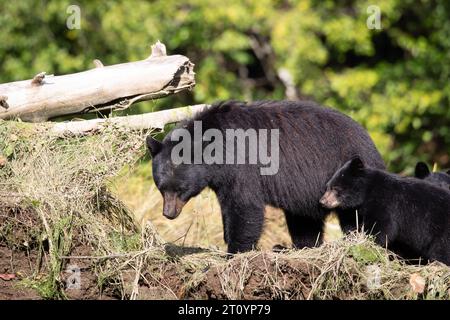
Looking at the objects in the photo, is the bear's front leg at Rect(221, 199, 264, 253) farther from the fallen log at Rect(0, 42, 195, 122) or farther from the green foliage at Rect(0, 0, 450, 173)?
the green foliage at Rect(0, 0, 450, 173)

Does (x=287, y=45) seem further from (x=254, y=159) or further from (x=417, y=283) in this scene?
(x=417, y=283)

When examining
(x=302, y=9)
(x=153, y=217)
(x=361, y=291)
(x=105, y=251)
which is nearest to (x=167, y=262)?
(x=105, y=251)

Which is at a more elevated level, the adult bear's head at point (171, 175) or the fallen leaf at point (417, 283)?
the adult bear's head at point (171, 175)

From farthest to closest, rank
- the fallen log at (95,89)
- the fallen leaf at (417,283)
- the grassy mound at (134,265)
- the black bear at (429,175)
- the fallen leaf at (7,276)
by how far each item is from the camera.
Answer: the black bear at (429,175), the fallen log at (95,89), the fallen leaf at (7,276), the grassy mound at (134,265), the fallen leaf at (417,283)

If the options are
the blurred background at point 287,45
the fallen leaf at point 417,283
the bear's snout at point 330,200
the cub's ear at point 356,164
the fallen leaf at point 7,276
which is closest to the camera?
the fallen leaf at point 417,283

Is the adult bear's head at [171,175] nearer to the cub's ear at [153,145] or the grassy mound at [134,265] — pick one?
the cub's ear at [153,145]

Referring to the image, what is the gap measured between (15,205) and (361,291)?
2865mm

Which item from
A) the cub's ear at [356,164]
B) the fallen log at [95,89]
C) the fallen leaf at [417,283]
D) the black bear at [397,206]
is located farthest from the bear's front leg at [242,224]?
the fallen leaf at [417,283]

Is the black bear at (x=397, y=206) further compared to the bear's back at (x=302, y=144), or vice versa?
the bear's back at (x=302, y=144)

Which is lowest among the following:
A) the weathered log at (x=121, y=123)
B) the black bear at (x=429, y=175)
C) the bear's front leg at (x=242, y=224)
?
the bear's front leg at (x=242, y=224)

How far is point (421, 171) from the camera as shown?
352 inches

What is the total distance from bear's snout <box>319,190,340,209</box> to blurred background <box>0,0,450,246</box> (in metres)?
7.15

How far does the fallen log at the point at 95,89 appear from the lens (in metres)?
7.85

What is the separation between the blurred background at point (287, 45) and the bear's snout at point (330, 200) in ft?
23.4
